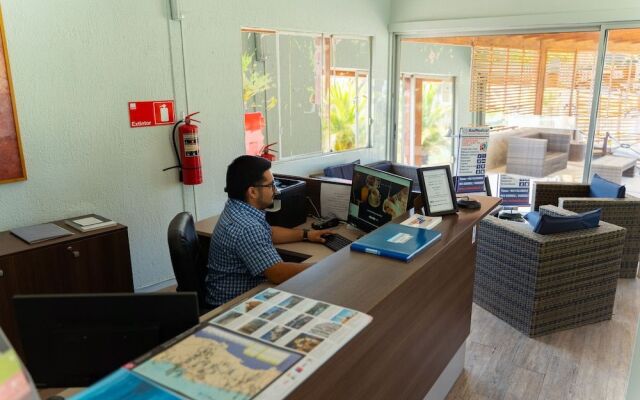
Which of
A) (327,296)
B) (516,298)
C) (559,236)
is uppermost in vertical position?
(327,296)

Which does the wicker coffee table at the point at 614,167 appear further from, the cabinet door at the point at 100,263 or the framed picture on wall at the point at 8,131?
the framed picture on wall at the point at 8,131

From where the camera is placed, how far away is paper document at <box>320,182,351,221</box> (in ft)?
10.3

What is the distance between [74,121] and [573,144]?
502 cm

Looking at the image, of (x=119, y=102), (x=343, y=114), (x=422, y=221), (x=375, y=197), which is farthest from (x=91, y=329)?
(x=343, y=114)

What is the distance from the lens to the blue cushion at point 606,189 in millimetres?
4234

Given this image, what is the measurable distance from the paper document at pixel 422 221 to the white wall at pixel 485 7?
397cm

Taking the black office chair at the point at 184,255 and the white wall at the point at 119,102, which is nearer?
the black office chair at the point at 184,255

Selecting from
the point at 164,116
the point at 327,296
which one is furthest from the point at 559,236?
the point at 164,116

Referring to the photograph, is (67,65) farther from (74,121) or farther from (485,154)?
(485,154)

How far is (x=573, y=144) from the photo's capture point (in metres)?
5.45

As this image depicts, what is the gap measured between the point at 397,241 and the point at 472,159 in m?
4.24

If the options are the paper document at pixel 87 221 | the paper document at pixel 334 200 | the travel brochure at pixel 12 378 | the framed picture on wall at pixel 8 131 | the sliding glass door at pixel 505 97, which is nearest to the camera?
the travel brochure at pixel 12 378

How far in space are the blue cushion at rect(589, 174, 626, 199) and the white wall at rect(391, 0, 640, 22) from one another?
182 centimetres

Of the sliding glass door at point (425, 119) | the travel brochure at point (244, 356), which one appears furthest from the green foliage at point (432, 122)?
the travel brochure at point (244, 356)
